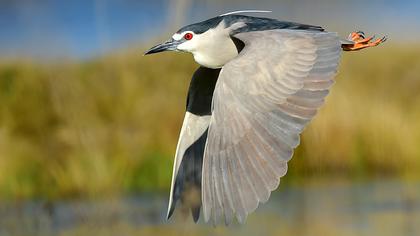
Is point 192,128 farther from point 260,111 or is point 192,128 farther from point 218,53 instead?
Answer: point 260,111

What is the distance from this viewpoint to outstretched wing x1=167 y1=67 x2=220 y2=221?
22.5ft

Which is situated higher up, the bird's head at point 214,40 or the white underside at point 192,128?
the bird's head at point 214,40

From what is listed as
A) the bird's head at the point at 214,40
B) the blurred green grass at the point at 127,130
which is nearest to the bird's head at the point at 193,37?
the bird's head at the point at 214,40

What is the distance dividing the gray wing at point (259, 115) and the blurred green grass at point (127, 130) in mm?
4319

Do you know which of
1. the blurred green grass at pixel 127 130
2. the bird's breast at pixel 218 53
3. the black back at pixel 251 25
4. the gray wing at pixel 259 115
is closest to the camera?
the gray wing at pixel 259 115

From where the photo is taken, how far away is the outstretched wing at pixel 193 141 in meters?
6.87

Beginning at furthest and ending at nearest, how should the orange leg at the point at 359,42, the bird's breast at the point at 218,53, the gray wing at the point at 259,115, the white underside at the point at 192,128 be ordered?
the white underside at the point at 192,128 → the orange leg at the point at 359,42 → the bird's breast at the point at 218,53 → the gray wing at the point at 259,115

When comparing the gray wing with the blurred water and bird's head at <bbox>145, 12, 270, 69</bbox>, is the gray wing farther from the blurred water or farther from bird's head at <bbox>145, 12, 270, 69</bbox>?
the blurred water

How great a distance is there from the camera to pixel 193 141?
22.8 ft

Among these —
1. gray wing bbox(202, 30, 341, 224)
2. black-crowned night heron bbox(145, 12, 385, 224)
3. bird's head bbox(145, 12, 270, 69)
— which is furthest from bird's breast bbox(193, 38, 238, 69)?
gray wing bbox(202, 30, 341, 224)

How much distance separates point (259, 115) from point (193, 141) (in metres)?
1.06

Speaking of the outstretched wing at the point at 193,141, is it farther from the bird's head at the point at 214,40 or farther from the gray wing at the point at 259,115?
the gray wing at the point at 259,115

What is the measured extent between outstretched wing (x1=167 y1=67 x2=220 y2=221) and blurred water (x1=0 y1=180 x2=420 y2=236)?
84.7 inches

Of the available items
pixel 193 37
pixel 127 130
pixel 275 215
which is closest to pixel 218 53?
pixel 193 37
